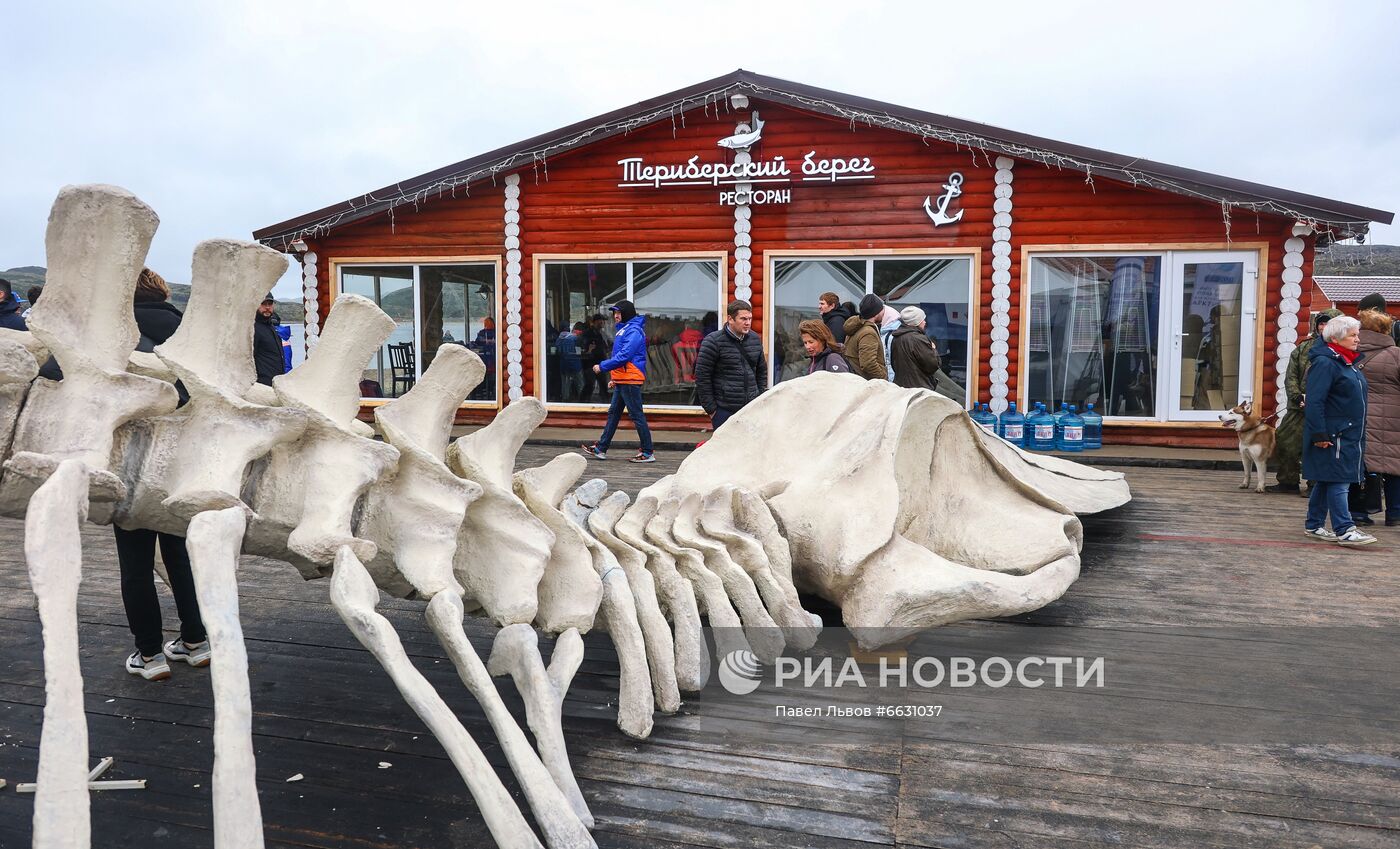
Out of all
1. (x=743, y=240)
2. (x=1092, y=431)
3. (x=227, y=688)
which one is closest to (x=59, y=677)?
(x=227, y=688)

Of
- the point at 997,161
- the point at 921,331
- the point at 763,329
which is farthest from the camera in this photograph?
the point at 763,329

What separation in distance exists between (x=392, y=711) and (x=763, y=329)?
806cm

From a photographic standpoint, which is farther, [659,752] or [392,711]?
[392,711]

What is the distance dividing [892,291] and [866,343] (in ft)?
12.1

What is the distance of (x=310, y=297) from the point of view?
459 inches

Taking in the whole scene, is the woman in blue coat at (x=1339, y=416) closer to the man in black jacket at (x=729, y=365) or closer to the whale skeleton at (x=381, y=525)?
the whale skeleton at (x=381, y=525)

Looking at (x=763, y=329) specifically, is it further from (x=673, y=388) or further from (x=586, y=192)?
(x=586, y=192)

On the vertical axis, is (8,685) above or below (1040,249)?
below

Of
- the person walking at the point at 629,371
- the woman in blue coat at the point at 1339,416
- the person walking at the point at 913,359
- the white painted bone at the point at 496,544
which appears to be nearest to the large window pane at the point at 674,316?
the person walking at the point at 629,371

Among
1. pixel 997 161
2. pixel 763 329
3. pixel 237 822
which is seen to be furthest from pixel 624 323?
pixel 237 822

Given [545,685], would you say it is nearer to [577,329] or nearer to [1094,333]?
[1094,333]

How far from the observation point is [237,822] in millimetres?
1578

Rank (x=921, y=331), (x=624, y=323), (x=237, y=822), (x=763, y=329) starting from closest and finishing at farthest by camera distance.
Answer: (x=237, y=822) → (x=921, y=331) → (x=624, y=323) → (x=763, y=329)

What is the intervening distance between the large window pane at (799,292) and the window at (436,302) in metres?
3.38
